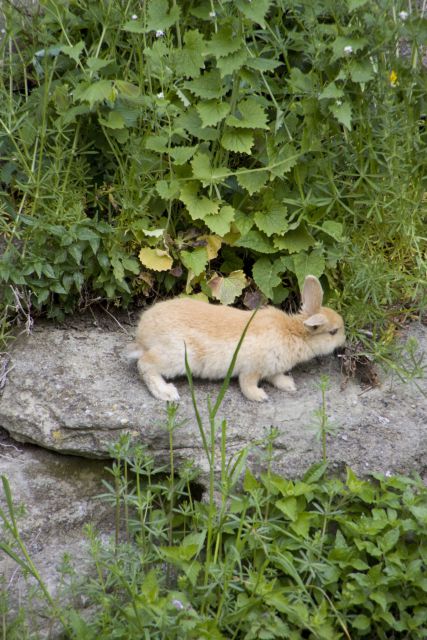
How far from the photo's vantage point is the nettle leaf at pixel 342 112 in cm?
541

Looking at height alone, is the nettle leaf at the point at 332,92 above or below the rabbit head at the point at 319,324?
above

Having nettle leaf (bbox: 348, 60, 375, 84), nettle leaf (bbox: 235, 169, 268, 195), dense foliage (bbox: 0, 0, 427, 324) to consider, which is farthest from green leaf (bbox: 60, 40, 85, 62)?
nettle leaf (bbox: 348, 60, 375, 84)

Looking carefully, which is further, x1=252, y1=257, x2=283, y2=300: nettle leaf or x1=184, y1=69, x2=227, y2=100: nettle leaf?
x1=252, y1=257, x2=283, y2=300: nettle leaf

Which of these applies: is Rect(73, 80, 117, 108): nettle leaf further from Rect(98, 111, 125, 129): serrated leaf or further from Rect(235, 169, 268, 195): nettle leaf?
Rect(235, 169, 268, 195): nettle leaf

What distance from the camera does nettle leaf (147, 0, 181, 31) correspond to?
18.6 feet

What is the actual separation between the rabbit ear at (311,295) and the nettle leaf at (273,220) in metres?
0.56

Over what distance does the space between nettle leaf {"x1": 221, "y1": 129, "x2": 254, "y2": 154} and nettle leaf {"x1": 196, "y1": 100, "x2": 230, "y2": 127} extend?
15cm

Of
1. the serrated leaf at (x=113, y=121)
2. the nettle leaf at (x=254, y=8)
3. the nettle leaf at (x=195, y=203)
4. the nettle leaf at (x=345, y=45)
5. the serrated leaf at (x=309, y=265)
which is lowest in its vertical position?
the serrated leaf at (x=309, y=265)

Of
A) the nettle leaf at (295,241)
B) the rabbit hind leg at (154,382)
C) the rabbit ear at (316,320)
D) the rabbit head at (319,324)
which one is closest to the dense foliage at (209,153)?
the nettle leaf at (295,241)

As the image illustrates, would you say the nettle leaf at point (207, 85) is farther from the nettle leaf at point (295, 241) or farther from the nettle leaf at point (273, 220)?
the nettle leaf at point (295, 241)

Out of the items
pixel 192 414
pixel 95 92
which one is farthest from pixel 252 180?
pixel 192 414

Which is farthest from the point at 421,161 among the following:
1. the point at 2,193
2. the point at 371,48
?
the point at 2,193

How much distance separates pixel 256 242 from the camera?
5.90 meters

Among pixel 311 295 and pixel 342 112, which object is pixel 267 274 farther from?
pixel 342 112
